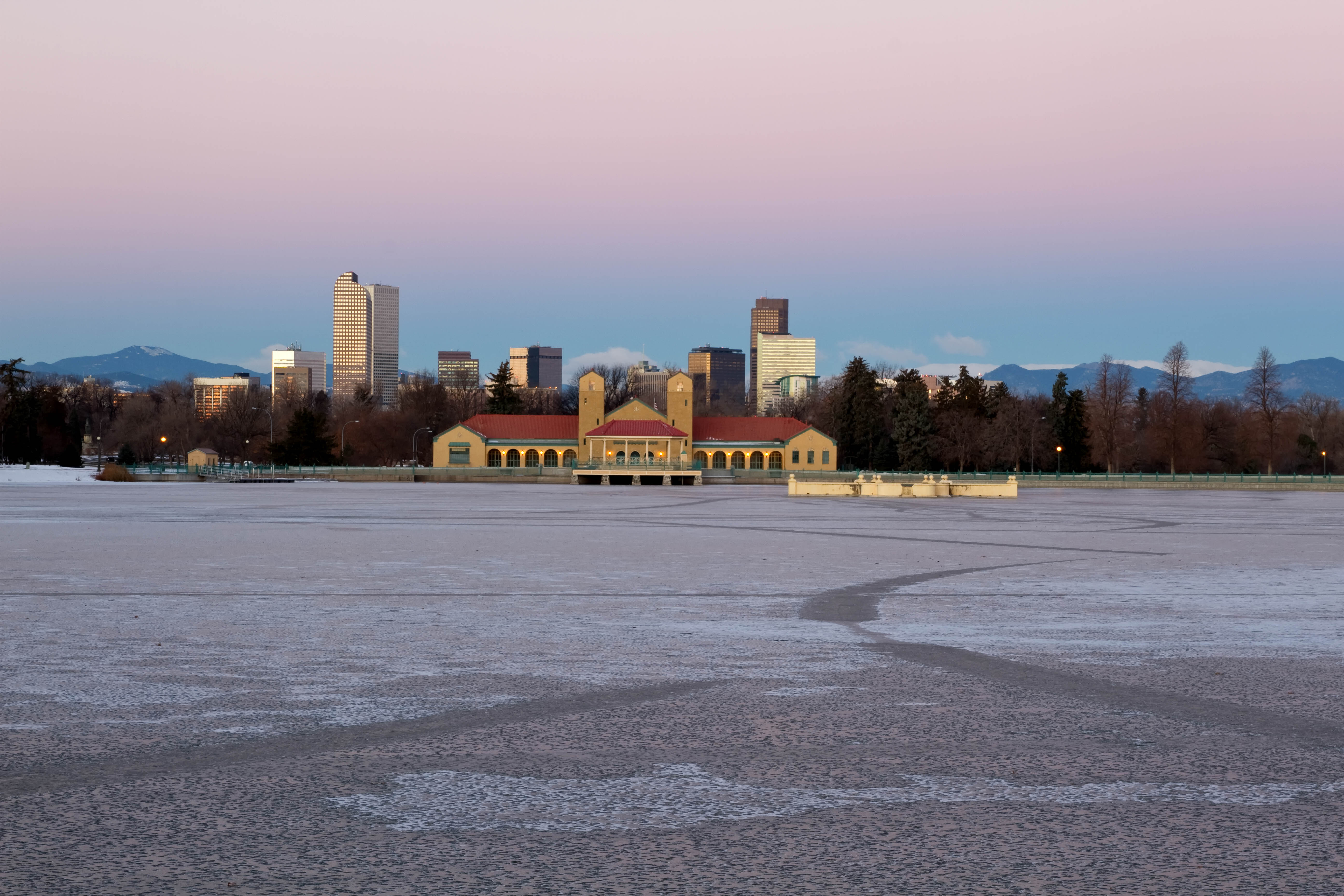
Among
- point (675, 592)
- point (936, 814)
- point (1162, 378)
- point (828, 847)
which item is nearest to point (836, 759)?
point (936, 814)

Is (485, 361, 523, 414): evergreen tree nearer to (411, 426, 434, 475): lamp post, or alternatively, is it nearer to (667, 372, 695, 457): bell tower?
(411, 426, 434, 475): lamp post

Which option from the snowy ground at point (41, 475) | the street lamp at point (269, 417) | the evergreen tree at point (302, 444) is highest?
the street lamp at point (269, 417)

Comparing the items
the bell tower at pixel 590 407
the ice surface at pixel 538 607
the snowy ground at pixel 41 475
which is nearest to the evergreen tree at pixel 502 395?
the bell tower at pixel 590 407

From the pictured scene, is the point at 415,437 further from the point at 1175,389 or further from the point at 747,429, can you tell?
the point at 1175,389

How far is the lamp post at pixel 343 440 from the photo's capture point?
114375 millimetres

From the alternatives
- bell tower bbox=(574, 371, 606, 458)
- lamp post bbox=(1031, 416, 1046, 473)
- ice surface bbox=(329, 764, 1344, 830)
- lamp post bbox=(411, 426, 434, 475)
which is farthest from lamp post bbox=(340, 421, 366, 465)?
ice surface bbox=(329, 764, 1344, 830)

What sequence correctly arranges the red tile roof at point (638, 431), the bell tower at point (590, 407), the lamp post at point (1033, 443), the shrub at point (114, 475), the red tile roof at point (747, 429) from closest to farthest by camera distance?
the shrub at point (114, 475) < the red tile roof at point (638, 431) < the lamp post at point (1033, 443) < the bell tower at point (590, 407) < the red tile roof at point (747, 429)

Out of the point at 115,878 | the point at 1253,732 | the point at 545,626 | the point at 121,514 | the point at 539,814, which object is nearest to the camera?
the point at 115,878

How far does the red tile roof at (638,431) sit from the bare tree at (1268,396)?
5311 centimetres

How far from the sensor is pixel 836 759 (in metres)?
6.40

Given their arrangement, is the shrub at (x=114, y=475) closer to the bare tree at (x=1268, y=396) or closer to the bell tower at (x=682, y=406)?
the bell tower at (x=682, y=406)

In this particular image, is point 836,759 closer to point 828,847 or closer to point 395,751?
point 828,847

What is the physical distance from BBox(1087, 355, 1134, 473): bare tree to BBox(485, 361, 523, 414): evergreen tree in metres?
59.9

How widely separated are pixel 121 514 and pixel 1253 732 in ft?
108
